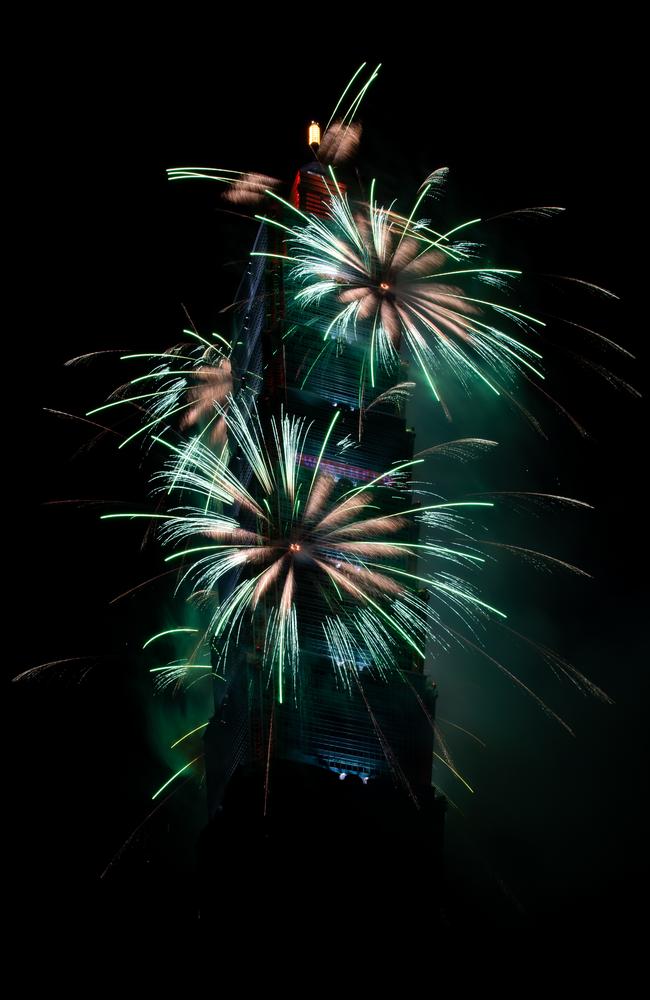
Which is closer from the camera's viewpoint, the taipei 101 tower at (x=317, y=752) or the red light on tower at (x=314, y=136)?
the taipei 101 tower at (x=317, y=752)

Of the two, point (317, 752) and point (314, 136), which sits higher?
point (314, 136)

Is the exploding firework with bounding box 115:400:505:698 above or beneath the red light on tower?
beneath

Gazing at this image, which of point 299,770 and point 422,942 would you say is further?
point 299,770

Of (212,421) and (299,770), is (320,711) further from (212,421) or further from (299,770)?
(212,421)

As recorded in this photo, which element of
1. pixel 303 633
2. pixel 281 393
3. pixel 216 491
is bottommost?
pixel 303 633

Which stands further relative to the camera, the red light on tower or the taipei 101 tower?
the red light on tower

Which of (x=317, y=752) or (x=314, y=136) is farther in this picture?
(x=314, y=136)

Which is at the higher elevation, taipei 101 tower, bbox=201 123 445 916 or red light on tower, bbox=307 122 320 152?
red light on tower, bbox=307 122 320 152

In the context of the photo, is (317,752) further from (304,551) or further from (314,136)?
(314,136)

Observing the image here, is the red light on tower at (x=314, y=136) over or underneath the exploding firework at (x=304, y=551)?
over

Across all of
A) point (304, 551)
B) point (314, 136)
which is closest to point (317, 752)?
point (304, 551)

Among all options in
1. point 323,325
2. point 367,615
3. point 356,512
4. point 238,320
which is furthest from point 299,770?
point 238,320
